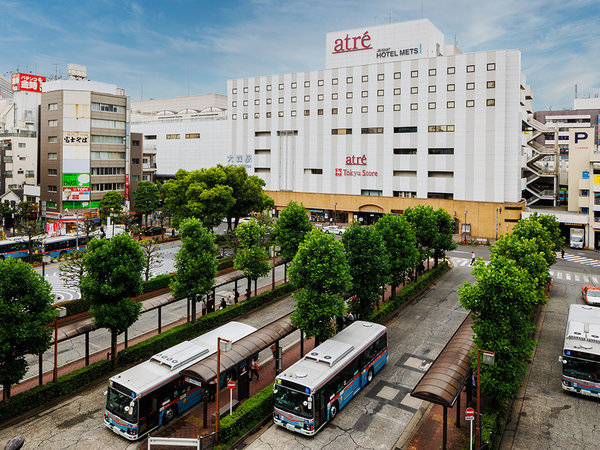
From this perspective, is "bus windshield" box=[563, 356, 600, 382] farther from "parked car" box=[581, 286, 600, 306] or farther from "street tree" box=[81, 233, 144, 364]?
"street tree" box=[81, 233, 144, 364]

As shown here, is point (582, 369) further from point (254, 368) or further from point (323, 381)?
point (254, 368)

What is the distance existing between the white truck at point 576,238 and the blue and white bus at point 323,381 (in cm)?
5639

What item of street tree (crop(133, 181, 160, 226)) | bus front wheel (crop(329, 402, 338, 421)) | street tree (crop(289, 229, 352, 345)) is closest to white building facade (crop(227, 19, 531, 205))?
street tree (crop(133, 181, 160, 226))

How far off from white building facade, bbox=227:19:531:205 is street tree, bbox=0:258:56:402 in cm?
6876

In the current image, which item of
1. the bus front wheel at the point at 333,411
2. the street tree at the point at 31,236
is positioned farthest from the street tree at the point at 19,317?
the street tree at the point at 31,236

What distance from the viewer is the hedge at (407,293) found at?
33250 millimetres

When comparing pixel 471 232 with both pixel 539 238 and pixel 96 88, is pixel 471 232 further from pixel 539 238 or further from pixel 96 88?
pixel 96 88

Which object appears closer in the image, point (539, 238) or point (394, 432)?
point (394, 432)

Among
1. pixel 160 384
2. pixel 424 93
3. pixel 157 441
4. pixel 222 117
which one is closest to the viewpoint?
pixel 157 441

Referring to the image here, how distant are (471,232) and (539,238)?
4064cm

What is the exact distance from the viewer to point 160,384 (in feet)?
63.7

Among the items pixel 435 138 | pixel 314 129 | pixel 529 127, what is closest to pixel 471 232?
pixel 435 138

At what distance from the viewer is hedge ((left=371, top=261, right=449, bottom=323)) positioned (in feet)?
109

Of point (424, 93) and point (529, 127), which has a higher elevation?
point (424, 93)
